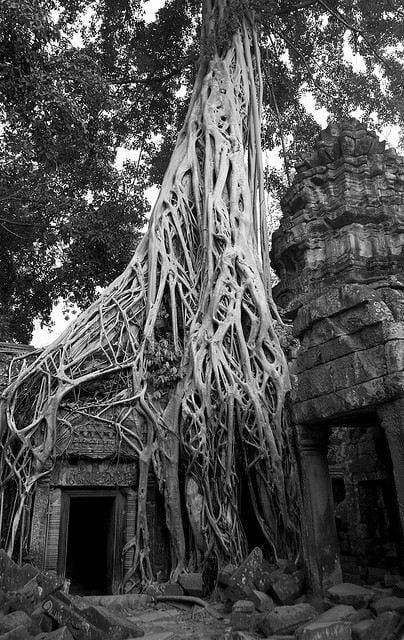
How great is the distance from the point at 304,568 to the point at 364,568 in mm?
1847

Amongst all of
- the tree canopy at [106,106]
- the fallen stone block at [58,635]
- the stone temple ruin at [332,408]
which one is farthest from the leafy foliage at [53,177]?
the fallen stone block at [58,635]

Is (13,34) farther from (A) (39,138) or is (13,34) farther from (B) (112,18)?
(B) (112,18)

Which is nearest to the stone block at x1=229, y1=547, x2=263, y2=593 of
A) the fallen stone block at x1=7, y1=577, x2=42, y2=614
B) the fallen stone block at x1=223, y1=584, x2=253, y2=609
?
the fallen stone block at x1=223, y1=584, x2=253, y2=609

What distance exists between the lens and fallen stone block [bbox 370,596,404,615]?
2705mm

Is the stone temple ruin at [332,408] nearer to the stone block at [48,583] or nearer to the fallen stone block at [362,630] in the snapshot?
the fallen stone block at [362,630]

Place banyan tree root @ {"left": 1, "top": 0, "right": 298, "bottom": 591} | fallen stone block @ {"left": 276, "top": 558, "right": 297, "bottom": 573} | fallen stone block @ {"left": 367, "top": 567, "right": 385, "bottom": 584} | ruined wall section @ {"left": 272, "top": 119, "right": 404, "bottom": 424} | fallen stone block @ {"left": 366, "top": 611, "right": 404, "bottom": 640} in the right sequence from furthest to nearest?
ruined wall section @ {"left": 272, "top": 119, "right": 404, "bottom": 424} < banyan tree root @ {"left": 1, "top": 0, "right": 298, "bottom": 591} < fallen stone block @ {"left": 367, "top": 567, "right": 385, "bottom": 584} < fallen stone block @ {"left": 276, "top": 558, "right": 297, "bottom": 573} < fallen stone block @ {"left": 366, "top": 611, "right": 404, "bottom": 640}

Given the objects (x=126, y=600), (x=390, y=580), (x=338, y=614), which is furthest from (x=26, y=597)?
(x=390, y=580)

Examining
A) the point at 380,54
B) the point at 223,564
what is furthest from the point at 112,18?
the point at 223,564

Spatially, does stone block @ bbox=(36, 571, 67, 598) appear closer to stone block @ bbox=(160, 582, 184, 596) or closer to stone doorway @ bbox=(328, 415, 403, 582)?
stone block @ bbox=(160, 582, 184, 596)

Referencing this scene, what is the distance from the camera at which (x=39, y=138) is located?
5672 mm

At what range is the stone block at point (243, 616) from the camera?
10.4 ft

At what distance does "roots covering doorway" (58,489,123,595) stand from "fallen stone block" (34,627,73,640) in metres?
2.07

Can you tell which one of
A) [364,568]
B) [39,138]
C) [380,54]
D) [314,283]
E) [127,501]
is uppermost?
[380,54]

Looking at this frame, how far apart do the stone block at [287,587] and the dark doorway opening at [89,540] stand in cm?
208
